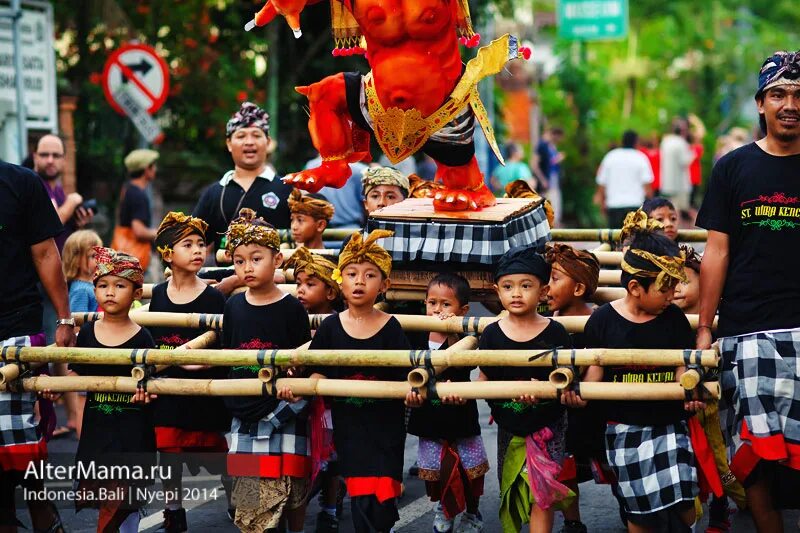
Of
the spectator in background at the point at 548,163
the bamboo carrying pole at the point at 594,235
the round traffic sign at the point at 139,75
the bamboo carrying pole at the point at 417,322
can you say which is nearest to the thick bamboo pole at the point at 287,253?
the bamboo carrying pole at the point at 594,235

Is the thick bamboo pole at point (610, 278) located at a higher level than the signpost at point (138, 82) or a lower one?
lower

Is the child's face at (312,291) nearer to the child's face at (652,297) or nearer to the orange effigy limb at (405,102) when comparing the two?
the orange effigy limb at (405,102)

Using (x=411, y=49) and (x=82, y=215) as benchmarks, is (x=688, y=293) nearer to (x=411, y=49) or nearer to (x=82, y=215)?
(x=411, y=49)

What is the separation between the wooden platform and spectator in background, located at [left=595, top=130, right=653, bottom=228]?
793cm

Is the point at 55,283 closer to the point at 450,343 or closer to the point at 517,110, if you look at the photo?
the point at 450,343

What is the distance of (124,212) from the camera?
1027 centimetres

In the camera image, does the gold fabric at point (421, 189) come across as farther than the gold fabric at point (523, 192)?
Yes

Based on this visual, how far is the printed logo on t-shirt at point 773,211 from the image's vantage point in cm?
533

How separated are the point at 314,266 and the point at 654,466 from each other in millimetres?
1944

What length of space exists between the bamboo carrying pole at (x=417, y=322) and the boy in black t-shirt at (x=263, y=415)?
214 mm

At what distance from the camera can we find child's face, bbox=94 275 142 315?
19.6ft

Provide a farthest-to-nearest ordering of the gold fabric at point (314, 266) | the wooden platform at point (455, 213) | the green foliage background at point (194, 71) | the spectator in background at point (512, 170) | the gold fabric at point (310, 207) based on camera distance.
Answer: the spectator in background at point (512, 170), the green foliage background at point (194, 71), the gold fabric at point (310, 207), the wooden platform at point (455, 213), the gold fabric at point (314, 266)

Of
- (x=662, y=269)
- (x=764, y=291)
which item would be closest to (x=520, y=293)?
(x=662, y=269)

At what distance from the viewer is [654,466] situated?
535cm
